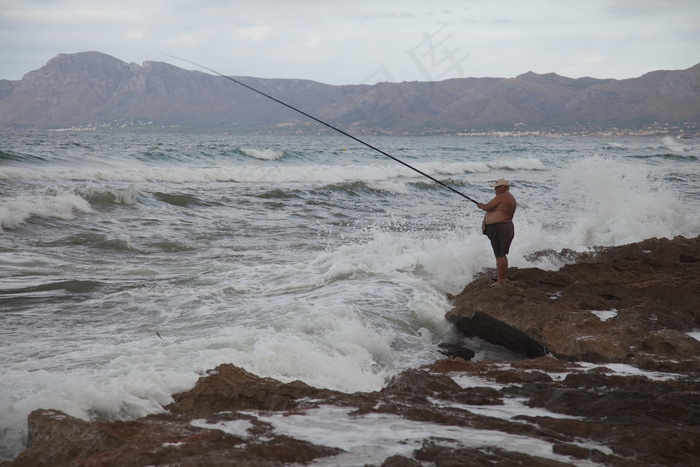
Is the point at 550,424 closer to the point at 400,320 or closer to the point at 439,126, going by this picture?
the point at 400,320

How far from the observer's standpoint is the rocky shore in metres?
2.67

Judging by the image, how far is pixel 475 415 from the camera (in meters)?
3.35

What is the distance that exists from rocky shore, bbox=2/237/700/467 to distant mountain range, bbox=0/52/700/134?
8684 centimetres

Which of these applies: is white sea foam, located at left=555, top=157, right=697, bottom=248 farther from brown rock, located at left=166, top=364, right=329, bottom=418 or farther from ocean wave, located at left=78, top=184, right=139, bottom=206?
ocean wave, located at left=78, top=184, right=139, bottom=206

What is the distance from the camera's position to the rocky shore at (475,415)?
8.75ft

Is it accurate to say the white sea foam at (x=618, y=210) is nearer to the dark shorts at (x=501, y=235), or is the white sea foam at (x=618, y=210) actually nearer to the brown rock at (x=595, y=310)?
the brown rock at (x=595, y=310)

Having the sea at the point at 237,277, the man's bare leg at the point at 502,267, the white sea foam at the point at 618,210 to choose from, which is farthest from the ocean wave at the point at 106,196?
the man's bare leg at the point at 502,267

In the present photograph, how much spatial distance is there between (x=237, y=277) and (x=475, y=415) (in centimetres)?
574

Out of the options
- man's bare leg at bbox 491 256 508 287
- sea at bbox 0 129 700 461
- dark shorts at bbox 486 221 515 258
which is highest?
dark shorts at bbox 486 221 515 258

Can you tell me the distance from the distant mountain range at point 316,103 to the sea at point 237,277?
7661cm

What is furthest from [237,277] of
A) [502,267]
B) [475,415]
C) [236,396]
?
[475,415]

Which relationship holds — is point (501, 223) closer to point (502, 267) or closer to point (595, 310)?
point (502, 267)

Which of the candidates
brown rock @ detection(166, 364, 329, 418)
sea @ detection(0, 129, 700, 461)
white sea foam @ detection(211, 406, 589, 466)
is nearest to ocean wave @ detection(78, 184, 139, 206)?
sea @ detection(0, 129, 700, 461)

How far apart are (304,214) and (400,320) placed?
9.12 m
